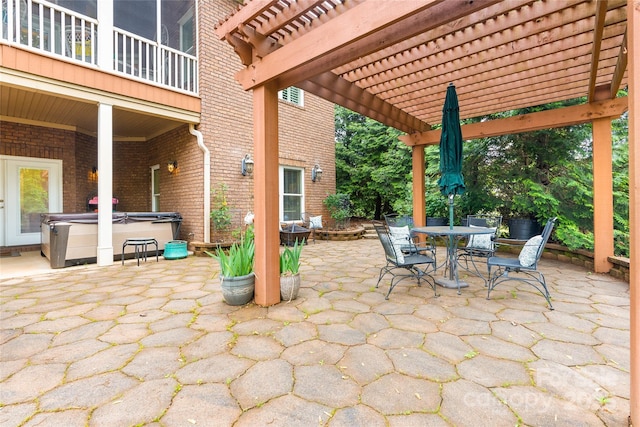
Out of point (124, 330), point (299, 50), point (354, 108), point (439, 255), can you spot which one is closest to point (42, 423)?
point (124, 330)

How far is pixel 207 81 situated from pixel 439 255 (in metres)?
6.13

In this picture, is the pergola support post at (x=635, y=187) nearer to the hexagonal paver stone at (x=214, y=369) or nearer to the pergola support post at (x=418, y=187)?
the hexagonal paver stone at (x=214, y=369)

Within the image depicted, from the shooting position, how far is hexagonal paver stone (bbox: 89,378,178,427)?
1438mm

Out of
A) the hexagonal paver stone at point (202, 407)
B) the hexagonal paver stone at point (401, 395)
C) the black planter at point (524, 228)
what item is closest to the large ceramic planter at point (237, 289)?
the hexagonal paver stone at point (202, 407)

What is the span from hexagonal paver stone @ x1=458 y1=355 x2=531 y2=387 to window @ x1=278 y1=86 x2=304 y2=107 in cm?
761

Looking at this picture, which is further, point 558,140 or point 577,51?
point 558,140

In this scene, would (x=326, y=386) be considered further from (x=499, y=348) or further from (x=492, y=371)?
(x=499, y=348)

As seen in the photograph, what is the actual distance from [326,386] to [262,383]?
38cm

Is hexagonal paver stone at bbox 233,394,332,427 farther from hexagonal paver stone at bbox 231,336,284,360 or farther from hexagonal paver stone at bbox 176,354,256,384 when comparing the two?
hexagonal paver stone at bbox 231,336,284,360

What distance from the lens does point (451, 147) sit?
368 cm

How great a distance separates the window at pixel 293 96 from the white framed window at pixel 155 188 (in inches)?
155

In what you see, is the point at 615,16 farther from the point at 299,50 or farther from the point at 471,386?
the point at 471,386

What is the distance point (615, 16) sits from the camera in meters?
2.64

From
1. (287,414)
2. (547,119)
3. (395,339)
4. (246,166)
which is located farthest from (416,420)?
(246,166)
